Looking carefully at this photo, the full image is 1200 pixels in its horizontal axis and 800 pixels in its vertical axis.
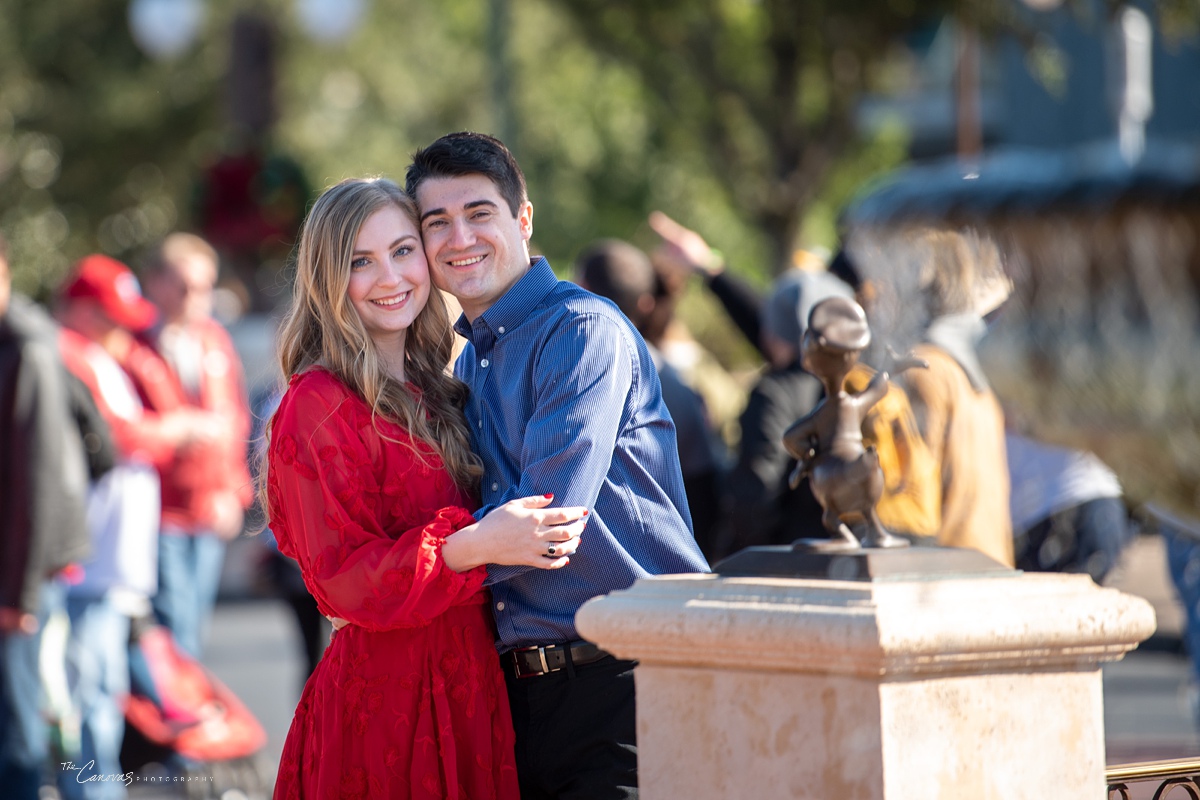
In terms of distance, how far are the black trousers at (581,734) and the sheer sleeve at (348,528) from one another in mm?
281

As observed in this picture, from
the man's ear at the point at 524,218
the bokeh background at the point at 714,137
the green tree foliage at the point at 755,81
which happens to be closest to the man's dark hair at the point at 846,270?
the bokeh background at the point at 714,137

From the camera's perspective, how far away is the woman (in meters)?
3.14

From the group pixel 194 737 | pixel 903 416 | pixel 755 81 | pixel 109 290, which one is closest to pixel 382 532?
pixel 903 416

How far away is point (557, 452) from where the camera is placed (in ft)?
10.3

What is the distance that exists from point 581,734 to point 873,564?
101 centimetres

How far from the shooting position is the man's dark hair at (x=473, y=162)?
3486 millimetres

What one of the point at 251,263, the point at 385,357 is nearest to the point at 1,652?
the point at 385,357

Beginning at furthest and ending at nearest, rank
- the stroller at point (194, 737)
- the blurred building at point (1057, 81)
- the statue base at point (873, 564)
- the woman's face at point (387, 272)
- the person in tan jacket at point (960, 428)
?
the stroller at point (194, 737) < the blurred building at point (1057, 81) < the person in tan jacket at point (960, 428) < the woman's face at point (387, 272) < the statue base at point (873, 564)

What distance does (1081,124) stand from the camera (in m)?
16.9

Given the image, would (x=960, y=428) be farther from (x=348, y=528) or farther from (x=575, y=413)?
(x=348, y=528)

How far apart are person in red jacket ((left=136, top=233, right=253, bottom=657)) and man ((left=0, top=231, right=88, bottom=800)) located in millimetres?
1127

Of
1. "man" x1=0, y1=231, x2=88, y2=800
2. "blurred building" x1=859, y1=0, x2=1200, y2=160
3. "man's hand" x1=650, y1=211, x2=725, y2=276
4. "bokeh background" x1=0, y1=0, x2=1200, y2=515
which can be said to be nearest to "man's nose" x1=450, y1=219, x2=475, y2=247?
"bokeh background" x1=0, y1=0, x2=1200, y2=515

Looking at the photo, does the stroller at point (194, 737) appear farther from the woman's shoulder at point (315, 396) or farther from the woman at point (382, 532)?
the woman's shoulder at point (315, 396)

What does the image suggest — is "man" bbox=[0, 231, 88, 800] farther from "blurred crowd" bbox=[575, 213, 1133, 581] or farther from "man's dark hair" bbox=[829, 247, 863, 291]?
"man's dark hair" bbox=[829, 247, 863, 291]
